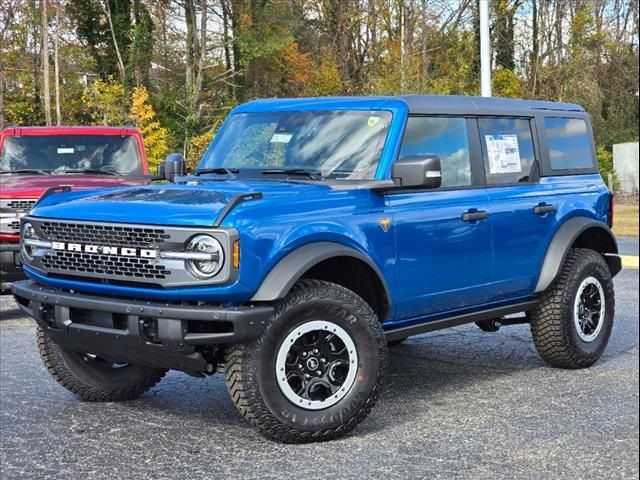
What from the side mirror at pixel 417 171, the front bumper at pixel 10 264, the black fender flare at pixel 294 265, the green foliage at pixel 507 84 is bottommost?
the front bumper at pixel 10 264

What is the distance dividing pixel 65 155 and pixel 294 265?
21.1 ft

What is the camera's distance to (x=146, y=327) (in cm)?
469

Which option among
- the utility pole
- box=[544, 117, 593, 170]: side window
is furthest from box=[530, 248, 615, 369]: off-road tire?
the utility pole

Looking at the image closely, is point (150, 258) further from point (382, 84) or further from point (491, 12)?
point (491, 12)

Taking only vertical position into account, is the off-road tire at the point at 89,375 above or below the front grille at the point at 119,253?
below

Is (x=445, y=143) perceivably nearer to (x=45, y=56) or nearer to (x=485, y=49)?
(x=485, y=49)

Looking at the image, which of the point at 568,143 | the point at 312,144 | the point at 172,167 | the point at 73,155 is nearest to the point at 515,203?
the point at 568,143

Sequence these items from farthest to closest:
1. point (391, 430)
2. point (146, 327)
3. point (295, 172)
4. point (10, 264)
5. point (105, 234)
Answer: point (10, 264)
point (295, 172)
point (391, 430)
point (105, 234)
point (146, 327)

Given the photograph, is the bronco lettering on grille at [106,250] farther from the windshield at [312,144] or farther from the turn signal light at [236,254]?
the windshield at [312,144]

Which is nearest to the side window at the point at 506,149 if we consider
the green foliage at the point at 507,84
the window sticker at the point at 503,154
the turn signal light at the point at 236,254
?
the window sticker at the point at 503,154

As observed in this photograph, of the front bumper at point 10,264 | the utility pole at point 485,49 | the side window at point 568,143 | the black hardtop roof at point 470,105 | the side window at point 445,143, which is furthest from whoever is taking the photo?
the utility pole at point 485,49

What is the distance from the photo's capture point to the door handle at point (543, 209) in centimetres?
648

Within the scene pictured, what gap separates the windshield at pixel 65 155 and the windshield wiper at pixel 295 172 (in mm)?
5194

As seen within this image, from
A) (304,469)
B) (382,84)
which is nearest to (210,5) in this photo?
(382,84)
